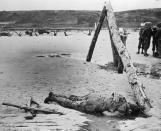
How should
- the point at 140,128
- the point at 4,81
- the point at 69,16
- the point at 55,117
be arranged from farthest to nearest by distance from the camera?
1. the point at 69,16
2. the point at 4,81
3. the point at 55,117
4. the point at 140,128

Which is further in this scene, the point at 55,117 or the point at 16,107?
the point at 16,107

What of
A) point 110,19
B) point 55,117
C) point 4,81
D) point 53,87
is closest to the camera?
point 55,117

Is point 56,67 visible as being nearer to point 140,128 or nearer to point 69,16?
point 140,128

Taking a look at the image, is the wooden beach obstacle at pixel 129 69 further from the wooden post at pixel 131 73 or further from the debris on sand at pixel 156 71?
the debris on sand at pixel 156 71

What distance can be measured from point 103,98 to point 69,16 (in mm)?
115415

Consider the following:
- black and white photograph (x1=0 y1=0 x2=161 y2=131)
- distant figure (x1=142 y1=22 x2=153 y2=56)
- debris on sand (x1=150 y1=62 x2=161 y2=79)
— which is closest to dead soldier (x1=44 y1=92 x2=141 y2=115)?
black and white photograph (x1=0 y1=0 x2=161 y2=131)

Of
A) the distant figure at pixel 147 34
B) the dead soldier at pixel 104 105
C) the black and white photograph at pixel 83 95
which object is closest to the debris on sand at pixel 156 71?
the black and white photograph at pixel 83 95

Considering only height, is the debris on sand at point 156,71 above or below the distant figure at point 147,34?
below

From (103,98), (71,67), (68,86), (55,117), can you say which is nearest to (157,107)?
(103,98)

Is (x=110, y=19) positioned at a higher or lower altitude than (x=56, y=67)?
higher

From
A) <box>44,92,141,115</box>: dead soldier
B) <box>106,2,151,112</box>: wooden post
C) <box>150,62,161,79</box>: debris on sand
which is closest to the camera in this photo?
<box>44,92,141,115</box>: dead soldier

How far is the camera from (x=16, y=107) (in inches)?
272

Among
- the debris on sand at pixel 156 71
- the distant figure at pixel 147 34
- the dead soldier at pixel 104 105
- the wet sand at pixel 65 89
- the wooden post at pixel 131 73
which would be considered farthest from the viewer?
the distant figure at pixel 147 34

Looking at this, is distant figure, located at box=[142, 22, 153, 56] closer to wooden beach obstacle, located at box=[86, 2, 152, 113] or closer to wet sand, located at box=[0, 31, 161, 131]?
wet sand, located at box=[0, 31, 161, 131]
